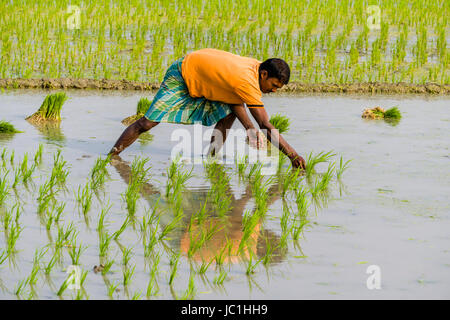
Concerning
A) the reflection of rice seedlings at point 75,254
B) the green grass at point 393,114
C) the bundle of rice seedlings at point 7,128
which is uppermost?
the reflection of rice seedlings at point 75,254

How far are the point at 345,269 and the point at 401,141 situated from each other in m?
3.48

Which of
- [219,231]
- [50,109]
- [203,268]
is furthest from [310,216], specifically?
[50,109]

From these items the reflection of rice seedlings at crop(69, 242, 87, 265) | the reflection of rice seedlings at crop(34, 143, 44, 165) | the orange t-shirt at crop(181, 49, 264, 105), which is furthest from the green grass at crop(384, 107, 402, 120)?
the reflection of rice seedlings at crop(69, 242, 87, 265)

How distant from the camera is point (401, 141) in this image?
6.56 metres

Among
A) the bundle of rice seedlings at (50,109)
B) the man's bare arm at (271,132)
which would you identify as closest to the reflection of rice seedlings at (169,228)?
the man's bare arm at (271,132)

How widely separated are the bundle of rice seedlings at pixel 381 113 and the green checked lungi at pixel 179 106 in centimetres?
262

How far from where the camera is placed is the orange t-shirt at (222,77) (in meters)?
4.91

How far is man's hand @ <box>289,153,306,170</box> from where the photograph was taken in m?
5.11

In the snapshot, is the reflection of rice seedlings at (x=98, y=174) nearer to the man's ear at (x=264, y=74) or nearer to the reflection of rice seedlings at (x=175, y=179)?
the reflection of rice seedlings at (x=175, y=179)

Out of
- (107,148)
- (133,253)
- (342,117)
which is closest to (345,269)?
(133,253)

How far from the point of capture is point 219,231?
3828 mm

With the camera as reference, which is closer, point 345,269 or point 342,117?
point 345,269

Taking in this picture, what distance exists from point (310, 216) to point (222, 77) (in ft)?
4.32
